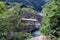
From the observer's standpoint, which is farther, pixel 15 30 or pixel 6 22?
pixel 15 30

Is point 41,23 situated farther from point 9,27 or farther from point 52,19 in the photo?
point 9,27

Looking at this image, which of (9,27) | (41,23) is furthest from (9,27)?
(41,23)

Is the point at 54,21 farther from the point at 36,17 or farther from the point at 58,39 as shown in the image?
the point at 36,17

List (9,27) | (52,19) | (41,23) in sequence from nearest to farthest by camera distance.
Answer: (52,19) → (41,23) → (9,27)

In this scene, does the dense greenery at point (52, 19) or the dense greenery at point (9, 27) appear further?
the dense greenery at point (9, 27)

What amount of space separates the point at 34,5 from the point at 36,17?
15.1ft

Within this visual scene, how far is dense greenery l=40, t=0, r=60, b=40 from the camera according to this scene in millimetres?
4719

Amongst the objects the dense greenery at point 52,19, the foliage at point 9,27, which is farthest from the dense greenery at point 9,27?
the dense greenery at point 52,19

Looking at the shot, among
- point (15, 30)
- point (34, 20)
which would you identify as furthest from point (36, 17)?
point (15, 30)

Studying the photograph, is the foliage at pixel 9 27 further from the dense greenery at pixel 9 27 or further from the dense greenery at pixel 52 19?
the dense greenery at pixel 52 19

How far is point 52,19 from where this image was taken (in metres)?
→ 4.80

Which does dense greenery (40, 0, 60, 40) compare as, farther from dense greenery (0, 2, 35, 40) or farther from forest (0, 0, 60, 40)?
dense greenery (0, 2, 35, 40)

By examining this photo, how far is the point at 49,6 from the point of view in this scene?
489cm

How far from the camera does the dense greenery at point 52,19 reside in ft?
15.5
